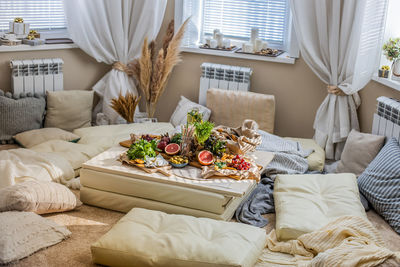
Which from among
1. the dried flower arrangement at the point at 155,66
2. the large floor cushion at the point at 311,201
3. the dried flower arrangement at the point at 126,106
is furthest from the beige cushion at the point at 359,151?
the dried flower arrangement at the point at 126,106

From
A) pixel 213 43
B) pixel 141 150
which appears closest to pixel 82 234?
pixel 141 150

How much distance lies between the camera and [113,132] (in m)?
4.79

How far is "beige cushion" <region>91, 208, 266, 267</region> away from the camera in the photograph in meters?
2.91

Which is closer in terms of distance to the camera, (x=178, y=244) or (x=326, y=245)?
(x=178, y=244)

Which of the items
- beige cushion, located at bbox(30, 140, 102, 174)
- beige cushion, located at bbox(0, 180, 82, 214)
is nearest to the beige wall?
beige cushion, located at bbox(30, 140, 102, 174)

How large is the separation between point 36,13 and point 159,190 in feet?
8.42

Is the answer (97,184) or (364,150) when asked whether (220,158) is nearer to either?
(97,184)

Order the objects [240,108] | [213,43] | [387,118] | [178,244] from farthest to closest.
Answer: [213,43] → [240,108] → [387,118] → [178,244]

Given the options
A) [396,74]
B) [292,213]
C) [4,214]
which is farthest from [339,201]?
[4,214]

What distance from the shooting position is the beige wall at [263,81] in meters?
5.02

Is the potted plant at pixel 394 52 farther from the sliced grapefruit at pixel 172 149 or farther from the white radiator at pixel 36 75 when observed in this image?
the white radiator at pixel 36 75

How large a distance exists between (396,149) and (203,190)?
4.83ft

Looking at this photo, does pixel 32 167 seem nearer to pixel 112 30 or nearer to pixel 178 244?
pixel 178 244

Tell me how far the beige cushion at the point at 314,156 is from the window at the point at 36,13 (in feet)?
8.72
